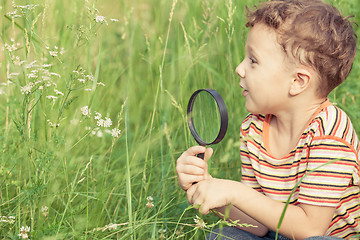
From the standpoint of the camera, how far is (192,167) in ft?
6.18

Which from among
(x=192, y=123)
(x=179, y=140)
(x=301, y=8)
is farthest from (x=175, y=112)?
(x=301, y=8)

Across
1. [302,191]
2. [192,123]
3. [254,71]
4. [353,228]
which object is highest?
[254,71]

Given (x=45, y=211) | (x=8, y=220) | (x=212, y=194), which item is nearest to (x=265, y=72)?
(x=212, y=194)

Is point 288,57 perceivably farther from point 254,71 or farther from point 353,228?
point 353,228

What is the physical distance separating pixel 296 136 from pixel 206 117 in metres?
0.35

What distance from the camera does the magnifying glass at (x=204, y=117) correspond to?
1.82 m

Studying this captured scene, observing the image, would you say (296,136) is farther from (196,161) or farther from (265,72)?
(196,161)

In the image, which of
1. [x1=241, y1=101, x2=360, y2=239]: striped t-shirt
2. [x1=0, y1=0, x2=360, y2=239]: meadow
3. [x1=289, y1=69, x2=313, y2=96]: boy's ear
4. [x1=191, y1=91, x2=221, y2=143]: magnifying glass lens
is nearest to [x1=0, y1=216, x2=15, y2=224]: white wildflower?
[x1=0, y1=0, x2=360, y2=239]: meadow

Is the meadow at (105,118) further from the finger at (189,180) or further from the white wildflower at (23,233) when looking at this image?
the finger at (189,180)

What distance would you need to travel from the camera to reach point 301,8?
6.48 feet

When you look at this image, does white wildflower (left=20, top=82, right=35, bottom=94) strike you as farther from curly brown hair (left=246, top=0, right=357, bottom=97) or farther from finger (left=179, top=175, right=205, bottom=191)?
curly brown hair (left=246, top=0, right=357, bottom=97)

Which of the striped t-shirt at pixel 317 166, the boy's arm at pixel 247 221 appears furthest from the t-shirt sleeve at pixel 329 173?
the boy's arm at pixel 247 221

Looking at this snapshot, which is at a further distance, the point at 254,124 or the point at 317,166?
the point at 254,124

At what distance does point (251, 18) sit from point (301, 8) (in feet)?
0.63
